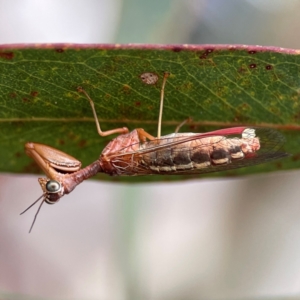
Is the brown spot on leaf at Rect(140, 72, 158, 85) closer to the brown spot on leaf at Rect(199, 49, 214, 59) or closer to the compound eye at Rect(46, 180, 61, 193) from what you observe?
the brown spot on leaf at Rect(199, 49, 214, 59)

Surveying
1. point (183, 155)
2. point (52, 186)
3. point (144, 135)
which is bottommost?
point (52, 186)

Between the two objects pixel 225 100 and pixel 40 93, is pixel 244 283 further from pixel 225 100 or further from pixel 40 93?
pixel 40 93

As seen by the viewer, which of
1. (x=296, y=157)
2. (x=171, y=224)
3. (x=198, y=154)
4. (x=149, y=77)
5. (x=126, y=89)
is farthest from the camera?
(x=171, y=224)

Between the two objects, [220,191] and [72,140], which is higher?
[220,191]

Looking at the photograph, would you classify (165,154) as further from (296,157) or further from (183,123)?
(296,157)

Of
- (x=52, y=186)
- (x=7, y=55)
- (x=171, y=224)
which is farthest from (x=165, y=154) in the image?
(x=171, y=224)

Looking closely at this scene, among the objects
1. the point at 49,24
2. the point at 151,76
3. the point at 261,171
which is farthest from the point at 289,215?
the point at 151,76
